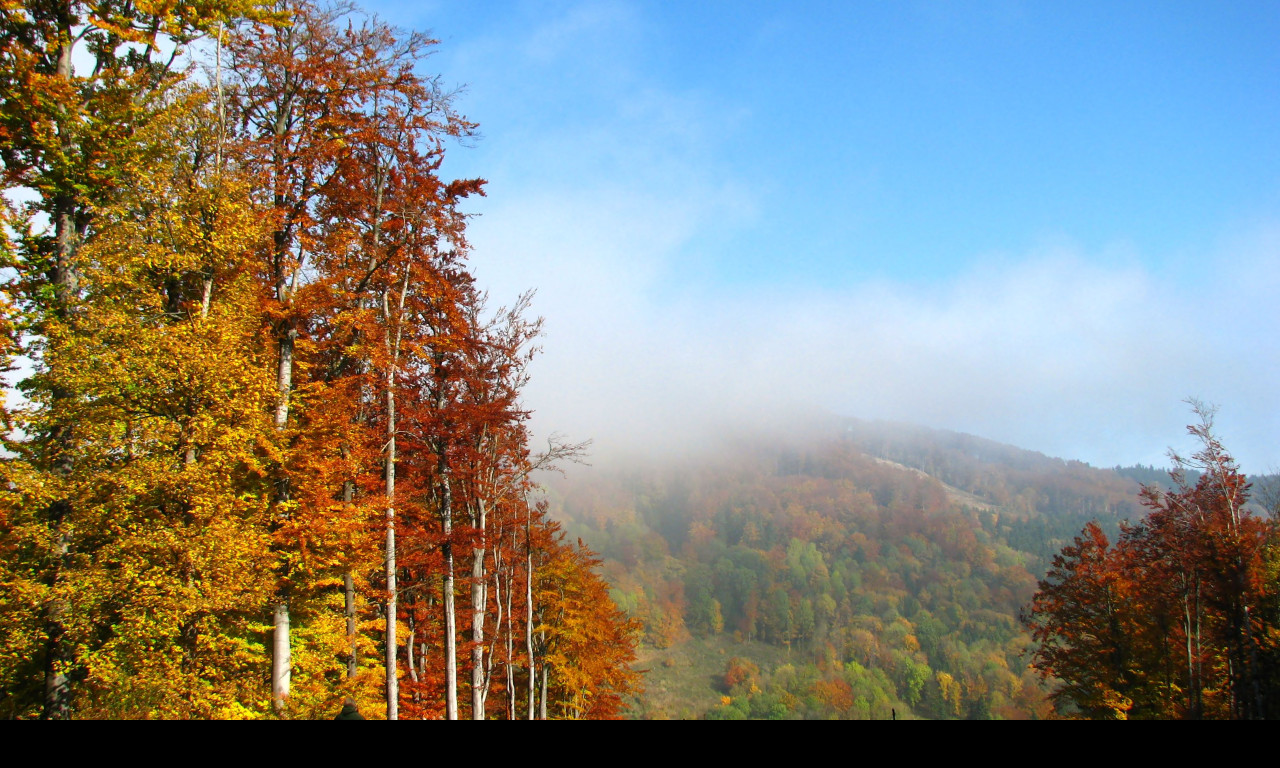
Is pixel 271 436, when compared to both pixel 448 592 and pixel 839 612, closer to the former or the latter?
pixel 448 592

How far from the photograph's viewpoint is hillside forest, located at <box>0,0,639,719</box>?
1253 centimetres

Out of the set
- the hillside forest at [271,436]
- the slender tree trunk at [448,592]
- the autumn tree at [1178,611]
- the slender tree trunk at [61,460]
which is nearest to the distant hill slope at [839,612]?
the autumn tree at [1178,611]

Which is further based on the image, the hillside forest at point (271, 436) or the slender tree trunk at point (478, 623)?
the slender tree trunk at point (478, 623)

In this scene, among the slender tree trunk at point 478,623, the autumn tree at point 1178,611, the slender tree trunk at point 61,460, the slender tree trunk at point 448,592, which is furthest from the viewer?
the autumn tree at point 1178,611

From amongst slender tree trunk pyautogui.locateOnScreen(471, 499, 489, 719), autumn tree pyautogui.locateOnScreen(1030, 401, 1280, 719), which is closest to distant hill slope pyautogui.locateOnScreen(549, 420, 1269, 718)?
autumn tree pyautogui.locateOnScreen(1030, 401, 1280, 719)

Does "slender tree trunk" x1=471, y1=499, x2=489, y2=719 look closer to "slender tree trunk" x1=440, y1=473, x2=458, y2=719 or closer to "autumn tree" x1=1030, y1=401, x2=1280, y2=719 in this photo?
"slender tree trunk" x1=440, y1=473, x2=458, y2=719

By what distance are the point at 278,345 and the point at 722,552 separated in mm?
179779

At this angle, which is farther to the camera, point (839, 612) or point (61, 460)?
point (839, 612)

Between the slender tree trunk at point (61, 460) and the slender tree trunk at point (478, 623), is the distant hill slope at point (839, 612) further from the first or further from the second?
the slender tree trunk at point (61, 460)

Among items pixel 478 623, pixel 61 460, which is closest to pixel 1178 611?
Answer: pixel 478 623

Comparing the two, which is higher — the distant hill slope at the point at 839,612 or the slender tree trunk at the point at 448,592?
the slender tree trunk at the point at 448,592

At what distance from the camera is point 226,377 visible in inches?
539

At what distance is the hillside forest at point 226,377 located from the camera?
1253cm
